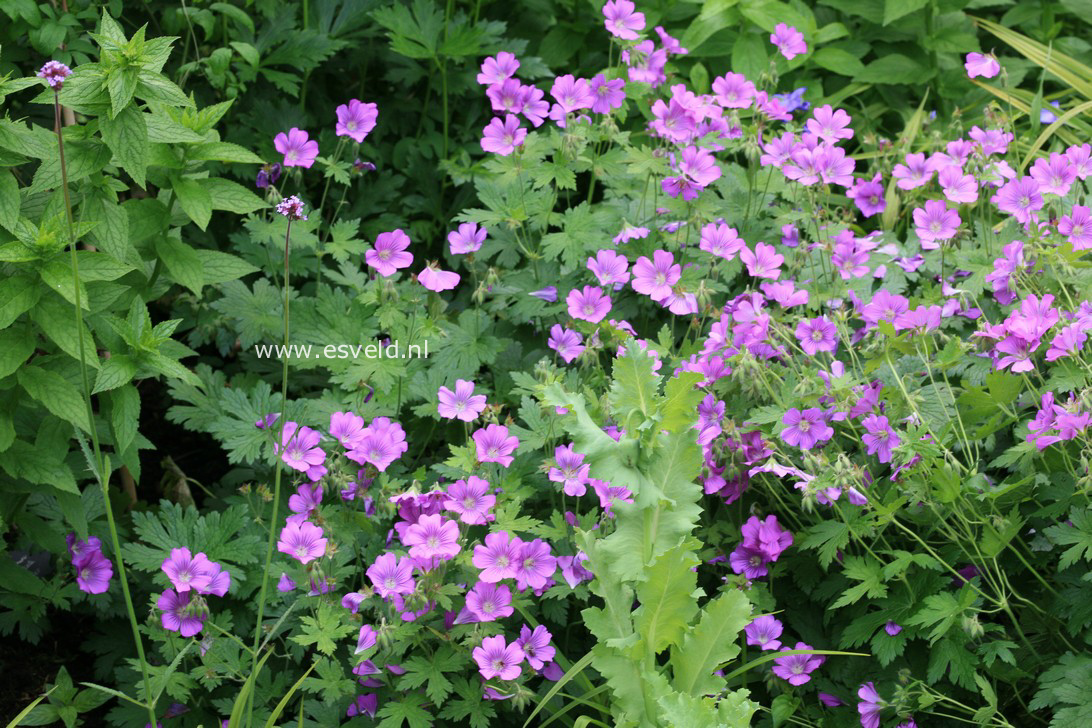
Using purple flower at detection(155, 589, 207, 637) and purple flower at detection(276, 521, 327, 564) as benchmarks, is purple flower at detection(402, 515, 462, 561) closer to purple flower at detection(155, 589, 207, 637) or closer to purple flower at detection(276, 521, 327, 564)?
purple flower at detection(276, 521, 327, 564)

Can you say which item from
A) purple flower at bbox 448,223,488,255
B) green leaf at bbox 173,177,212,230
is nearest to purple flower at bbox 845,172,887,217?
purple flower at bbox 448,223,488,255

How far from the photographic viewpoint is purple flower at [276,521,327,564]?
7.02 feet

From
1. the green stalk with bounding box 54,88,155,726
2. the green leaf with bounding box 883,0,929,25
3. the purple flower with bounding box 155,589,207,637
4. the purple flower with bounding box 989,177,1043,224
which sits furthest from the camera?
the green leaf with bounding box 883,0,929,25

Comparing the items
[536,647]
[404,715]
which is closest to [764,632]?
[536,647]

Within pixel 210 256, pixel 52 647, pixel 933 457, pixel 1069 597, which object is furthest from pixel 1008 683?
pixel 52 647

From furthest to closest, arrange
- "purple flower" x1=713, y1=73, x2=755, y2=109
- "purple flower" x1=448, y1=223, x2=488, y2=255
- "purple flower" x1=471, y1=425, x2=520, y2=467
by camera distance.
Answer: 1. "purple flower" x1=713, y1=73, x2=755, y2=109
2. "purple flower" x1=448, y1=223, x2=488, y2=255
3. "purple flower" x1=471, y1=425, x2=520, y2=467

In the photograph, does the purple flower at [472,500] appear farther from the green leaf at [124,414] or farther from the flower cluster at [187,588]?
the green leaf at [124,414]

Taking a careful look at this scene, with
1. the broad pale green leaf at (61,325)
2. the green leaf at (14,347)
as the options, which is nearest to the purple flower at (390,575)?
the broad pale green leaf at (61,325)

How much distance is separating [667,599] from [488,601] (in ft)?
1.24

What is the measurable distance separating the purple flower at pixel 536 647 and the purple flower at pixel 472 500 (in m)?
0.22

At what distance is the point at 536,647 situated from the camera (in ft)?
6.96

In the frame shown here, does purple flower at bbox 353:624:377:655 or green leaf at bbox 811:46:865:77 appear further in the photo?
green leaf at bbox 811:46:865:77

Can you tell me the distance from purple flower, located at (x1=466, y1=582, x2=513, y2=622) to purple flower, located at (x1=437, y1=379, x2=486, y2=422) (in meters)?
0.37

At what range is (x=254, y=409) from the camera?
2.52 m
